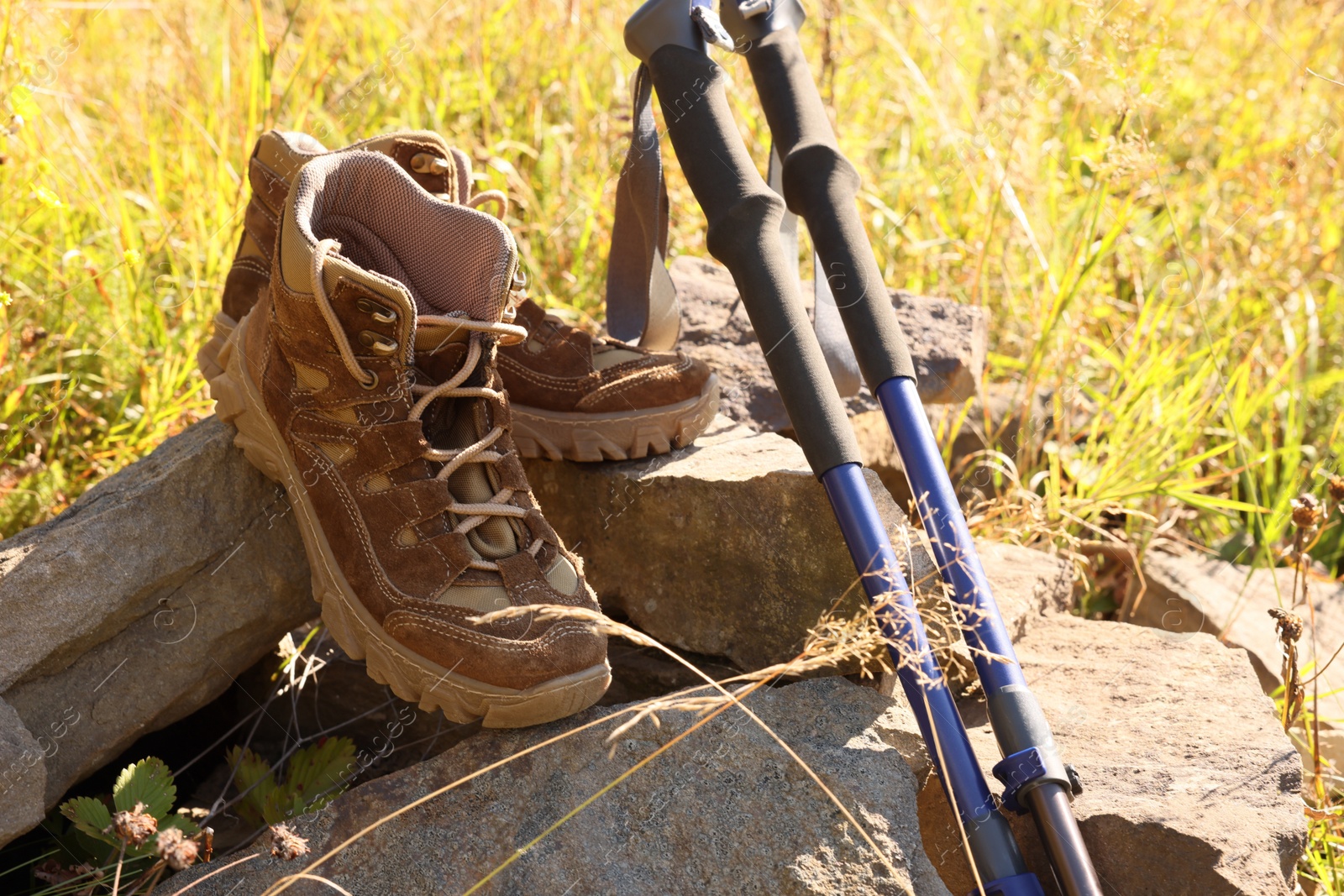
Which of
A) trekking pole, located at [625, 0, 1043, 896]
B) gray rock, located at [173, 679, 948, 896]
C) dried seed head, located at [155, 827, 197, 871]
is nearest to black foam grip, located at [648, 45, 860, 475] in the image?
trekking pole, located at [625, 0, 1043, 896]

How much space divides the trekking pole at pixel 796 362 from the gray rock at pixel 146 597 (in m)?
0.98

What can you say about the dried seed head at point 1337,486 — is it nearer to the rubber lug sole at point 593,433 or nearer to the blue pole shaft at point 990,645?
the blue pole shaft at point 990,645

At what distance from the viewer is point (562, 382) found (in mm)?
2146

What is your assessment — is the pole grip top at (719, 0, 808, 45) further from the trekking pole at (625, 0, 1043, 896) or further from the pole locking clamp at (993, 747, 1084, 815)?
the pole locking clamp at (993, 747, 1084, 815)

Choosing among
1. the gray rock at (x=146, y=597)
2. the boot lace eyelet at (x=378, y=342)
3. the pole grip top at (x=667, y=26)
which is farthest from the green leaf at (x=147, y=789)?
the pole grip top at (x=667, y=26)

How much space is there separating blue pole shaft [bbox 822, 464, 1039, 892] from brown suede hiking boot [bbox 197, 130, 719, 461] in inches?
18.4

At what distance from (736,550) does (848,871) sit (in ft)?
2.14

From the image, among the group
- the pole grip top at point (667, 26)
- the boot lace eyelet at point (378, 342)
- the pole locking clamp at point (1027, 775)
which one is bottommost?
the pole locking clamp at point (1027, 775)

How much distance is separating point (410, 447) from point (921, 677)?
0.89 metres

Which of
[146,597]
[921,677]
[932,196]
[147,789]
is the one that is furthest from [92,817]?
[932,196]

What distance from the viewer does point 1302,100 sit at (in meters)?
3.96

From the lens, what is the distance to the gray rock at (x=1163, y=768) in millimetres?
1599

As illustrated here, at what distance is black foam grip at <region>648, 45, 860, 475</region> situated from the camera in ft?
6.02

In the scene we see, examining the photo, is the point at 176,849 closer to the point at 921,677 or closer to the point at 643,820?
the point at 643,820
